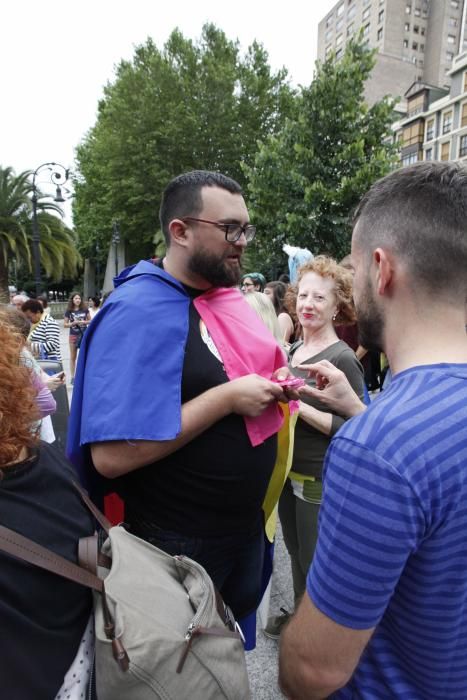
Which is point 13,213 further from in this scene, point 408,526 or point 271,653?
point 408,526

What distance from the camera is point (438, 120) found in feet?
120

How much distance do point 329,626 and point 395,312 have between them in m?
0.60

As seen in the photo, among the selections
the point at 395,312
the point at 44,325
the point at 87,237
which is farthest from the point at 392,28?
the point at 395,312

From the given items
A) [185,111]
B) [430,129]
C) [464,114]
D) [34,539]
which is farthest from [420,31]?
[34,539]

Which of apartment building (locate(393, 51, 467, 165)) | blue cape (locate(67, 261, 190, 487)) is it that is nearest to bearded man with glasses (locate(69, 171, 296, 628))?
blue cape (locate(67, 261, 190, 487))

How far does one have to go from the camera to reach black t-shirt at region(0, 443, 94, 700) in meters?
0.82

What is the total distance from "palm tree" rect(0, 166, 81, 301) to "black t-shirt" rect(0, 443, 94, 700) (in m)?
23.9

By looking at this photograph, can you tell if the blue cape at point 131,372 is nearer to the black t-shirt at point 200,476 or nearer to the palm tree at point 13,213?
the black t-shirt at point 200,476

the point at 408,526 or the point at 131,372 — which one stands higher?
the point at 131,372

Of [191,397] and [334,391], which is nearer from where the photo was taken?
[191,397]

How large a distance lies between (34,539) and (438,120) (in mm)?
44908

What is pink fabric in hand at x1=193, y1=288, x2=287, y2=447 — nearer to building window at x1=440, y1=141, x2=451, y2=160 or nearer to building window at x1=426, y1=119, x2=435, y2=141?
building window at x1=440, y1=141, x2=451, y2=160

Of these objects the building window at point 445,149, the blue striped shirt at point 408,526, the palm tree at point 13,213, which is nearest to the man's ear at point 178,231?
the blue striped shirt at point 408,526

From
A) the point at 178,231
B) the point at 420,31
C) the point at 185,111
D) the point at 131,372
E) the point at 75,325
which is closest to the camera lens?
the point at 131,372
